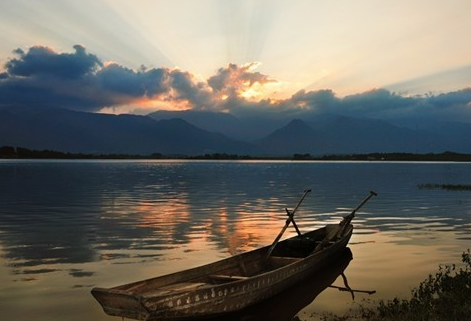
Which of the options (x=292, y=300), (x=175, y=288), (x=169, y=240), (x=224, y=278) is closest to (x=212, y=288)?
(x=175, y=288)

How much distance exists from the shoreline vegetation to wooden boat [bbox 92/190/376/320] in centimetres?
256

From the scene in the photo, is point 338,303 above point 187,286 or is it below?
below

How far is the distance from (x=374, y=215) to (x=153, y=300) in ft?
110

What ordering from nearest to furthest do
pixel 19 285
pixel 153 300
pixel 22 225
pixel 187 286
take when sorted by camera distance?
pixel 153 300 < pixel 187 286 < pixel 19 285 < pixel 22 225

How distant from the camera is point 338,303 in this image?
17.7 m

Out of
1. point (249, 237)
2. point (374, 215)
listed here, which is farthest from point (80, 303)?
point (374, 215)

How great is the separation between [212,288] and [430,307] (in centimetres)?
708

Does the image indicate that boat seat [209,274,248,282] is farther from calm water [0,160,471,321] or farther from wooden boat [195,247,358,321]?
calm water [0,160,471,321]

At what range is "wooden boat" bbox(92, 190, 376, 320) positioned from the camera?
12680 mm

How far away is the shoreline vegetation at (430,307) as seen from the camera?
13688mm

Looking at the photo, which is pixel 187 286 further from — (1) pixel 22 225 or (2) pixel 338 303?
(1) pixel 22 225

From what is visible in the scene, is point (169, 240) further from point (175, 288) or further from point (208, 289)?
point (208, 289)

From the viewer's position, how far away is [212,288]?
556 inches

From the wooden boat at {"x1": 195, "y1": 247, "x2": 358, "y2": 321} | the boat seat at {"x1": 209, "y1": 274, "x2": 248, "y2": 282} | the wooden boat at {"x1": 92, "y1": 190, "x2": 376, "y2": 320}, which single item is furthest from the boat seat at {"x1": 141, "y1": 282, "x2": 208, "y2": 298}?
the wooden boat at {"x1": 195, "y1": 247, "x2": 358, "y2": 321}
